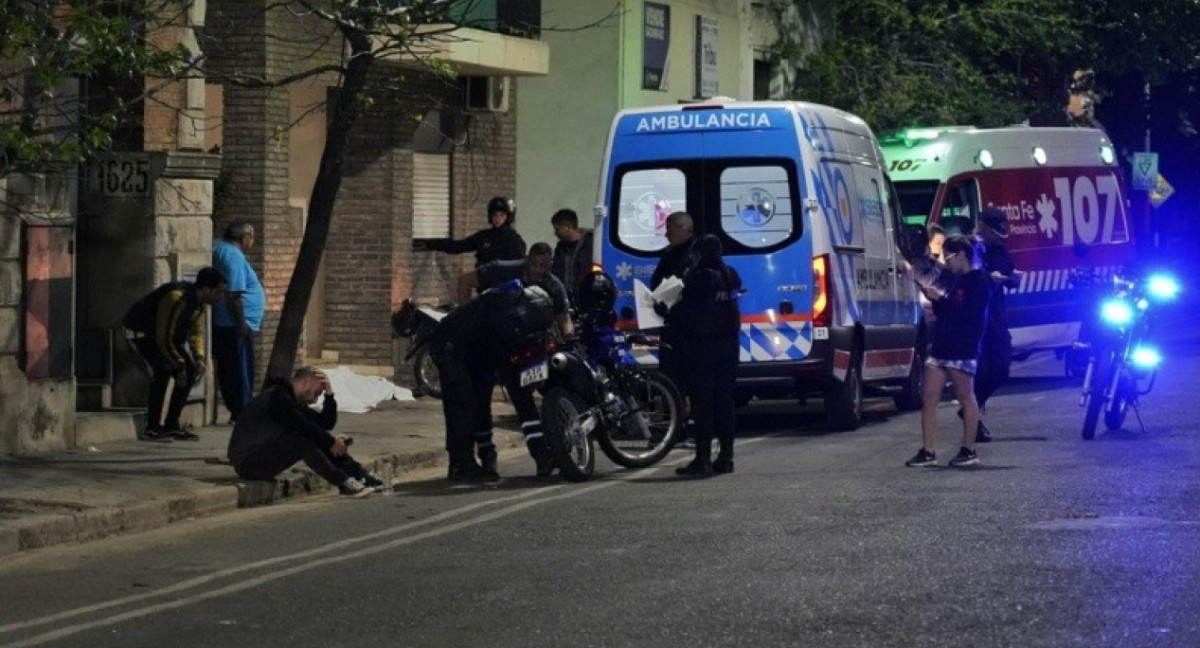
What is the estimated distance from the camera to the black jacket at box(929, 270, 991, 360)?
1577 centimetres

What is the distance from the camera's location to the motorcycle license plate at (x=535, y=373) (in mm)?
15375

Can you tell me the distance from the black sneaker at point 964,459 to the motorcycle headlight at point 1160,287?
399 centimetres

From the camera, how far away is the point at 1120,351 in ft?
59.5

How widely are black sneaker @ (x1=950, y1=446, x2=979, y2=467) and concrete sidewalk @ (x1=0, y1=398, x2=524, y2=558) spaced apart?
3.90 meters

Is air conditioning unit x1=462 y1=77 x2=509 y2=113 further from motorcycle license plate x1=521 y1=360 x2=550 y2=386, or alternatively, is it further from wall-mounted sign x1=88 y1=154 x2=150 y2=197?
motorcycle license plate x1=521 y1=360 x2=550 y2=386

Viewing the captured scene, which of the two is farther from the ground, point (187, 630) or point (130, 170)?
point (130, 170)

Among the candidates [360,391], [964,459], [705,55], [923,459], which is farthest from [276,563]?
[705,55]

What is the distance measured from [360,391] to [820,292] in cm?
530

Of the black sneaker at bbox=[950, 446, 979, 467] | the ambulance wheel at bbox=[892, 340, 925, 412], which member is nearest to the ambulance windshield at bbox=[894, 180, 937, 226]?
the ambulance wheel at bbox=[892, 340, 925, 412]

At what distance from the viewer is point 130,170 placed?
1814 centimetres

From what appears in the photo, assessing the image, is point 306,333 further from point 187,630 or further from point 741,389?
point 187,630

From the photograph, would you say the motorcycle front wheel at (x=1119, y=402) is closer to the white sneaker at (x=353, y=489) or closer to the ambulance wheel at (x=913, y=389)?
the ambulance wheel at (x=913, y=389)

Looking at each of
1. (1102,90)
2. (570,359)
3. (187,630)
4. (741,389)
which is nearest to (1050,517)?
(570,359)

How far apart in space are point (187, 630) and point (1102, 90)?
41247 millimetres
